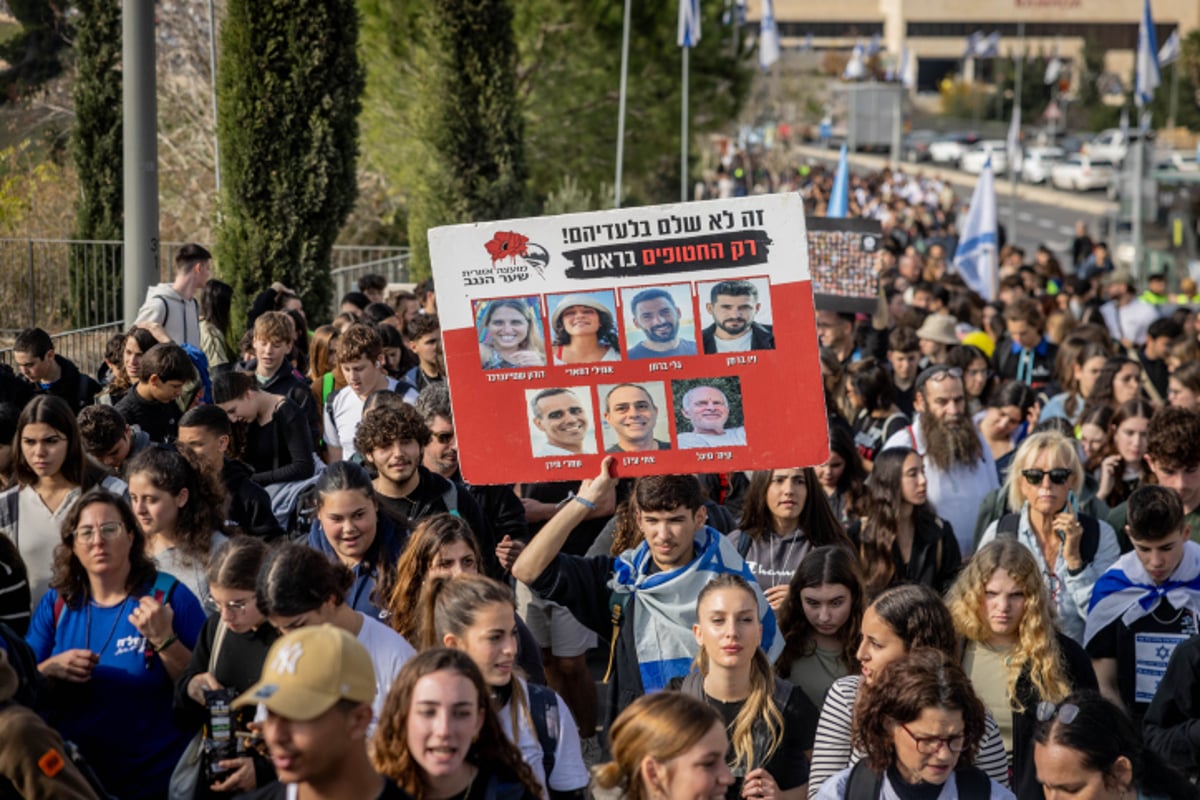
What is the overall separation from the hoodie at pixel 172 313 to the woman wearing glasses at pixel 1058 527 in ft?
18.2

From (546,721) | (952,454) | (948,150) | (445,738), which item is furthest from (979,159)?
(445,738)

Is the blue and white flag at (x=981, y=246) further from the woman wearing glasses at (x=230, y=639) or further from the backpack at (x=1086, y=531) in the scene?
the woman wearing glasses at (x=230, y=639)

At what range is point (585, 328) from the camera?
238 inches

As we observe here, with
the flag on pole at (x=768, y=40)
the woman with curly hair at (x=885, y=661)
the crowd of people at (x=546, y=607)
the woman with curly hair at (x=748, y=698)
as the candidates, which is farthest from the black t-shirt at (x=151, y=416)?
the flag on pole at (x=768, y=40)

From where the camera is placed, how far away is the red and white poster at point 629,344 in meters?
5.92

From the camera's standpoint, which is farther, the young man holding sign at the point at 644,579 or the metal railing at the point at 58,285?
the metal railing at the point at 58,285

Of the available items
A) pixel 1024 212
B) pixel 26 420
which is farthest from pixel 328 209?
pixel 1024 212

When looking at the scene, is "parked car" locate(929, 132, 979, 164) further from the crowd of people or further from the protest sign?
the crowd of people

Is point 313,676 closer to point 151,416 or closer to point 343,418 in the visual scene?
point 151,416

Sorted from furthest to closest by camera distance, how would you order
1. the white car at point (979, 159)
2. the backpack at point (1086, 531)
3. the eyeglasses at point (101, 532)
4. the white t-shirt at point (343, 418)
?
the white car at point (979, 159) → the white t-shirt at point (343, 418) → the backpack at point (1086, 531) → the eyeglasses at point (101, 532)

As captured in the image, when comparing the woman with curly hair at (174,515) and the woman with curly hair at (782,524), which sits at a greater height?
the woman with curly hair at (174,515)

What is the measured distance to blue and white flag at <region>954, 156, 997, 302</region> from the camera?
1902cm

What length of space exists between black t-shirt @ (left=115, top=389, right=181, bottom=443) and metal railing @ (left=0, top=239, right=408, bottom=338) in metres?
5.00

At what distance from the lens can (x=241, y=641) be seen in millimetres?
5266
